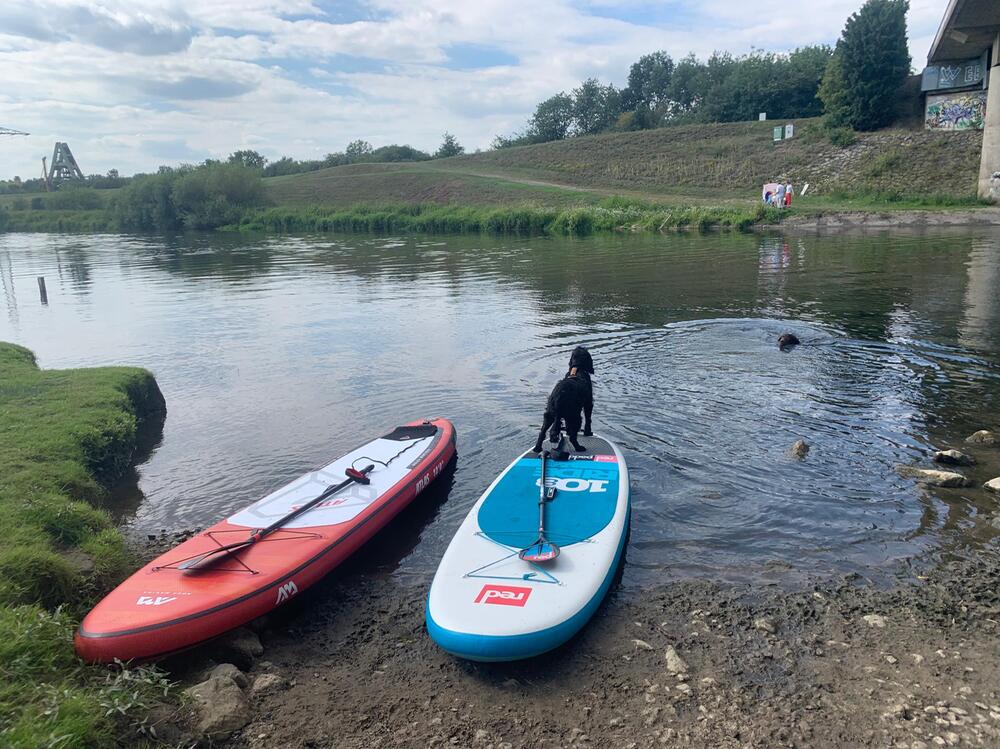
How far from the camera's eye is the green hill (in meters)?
43.5

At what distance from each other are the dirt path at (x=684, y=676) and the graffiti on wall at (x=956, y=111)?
49582 mm

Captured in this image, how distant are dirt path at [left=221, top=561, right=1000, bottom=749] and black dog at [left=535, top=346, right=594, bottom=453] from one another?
8.74 feet

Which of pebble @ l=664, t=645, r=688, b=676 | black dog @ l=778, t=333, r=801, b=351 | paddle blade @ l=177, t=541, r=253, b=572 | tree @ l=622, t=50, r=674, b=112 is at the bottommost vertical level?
pebble @ l=664, t=645, r=688, b=676

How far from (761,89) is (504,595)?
71866mm

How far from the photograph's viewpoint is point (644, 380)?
41.5ft

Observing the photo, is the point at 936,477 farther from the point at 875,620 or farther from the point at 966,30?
the point at 966,30

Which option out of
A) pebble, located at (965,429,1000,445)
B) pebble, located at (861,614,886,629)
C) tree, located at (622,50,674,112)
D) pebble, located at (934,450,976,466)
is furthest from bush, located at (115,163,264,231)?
pebble, located at (861,614,886,629)

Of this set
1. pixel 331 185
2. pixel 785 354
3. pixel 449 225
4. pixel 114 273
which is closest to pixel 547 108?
pixel 331 185

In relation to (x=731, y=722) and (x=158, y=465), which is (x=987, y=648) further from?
(x=158, y=465)

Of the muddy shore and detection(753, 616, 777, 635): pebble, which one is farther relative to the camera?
detection(753, 616, 777, 635): pebble

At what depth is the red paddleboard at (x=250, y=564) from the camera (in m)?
5.29

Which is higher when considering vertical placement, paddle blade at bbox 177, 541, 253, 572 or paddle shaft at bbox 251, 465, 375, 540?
paddle blade at bbox 177, 541, 253, 572

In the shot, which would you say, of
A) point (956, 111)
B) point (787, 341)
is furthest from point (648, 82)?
point (787, 341)

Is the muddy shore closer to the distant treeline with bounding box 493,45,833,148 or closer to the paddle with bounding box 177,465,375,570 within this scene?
the paddle with bounding box 177,465,375,570
